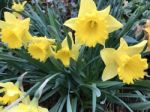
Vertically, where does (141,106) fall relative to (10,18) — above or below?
below

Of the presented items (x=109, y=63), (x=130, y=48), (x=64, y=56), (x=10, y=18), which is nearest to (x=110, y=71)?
(x=109, y=63)

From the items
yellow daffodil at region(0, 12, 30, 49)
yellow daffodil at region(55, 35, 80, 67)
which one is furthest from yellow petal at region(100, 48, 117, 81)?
yellow daffodil at region(0, 12, 30, 49)

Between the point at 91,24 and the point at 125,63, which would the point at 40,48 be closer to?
the point at 91,24

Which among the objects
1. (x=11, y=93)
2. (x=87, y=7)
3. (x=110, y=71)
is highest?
(x=87, y=7)

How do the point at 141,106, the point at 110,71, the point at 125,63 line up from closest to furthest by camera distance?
1. the point at 125,63
2. the point at 110,71
3. the point at 141,106

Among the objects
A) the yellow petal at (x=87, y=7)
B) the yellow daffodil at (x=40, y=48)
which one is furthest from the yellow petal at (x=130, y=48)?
the yellow daffodil at (x=40, y=48)

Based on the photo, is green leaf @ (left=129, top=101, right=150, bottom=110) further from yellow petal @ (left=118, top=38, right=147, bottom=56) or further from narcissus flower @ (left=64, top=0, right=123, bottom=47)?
narcissus flower @ (left=64, top=0, right=123, bottom=47)
